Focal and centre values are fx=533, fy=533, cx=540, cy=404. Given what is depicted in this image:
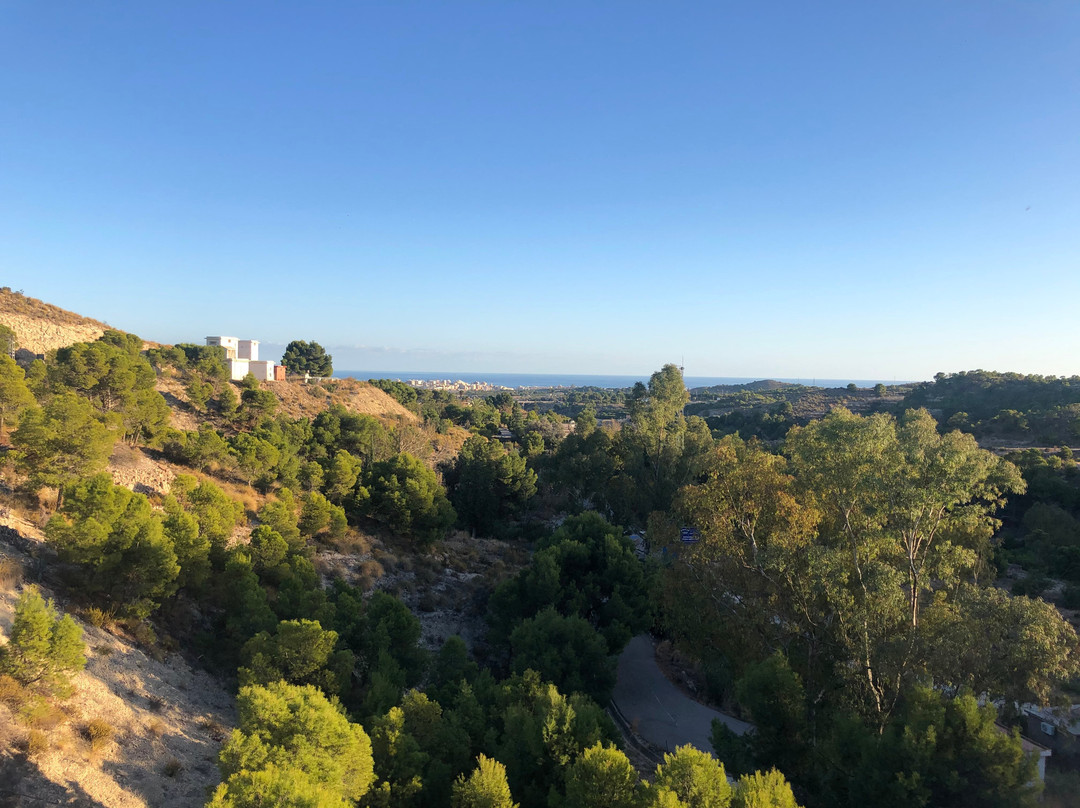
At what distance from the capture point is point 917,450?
9859mm

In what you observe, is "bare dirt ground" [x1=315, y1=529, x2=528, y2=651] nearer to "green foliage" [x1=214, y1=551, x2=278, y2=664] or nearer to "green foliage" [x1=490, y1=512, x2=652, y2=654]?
"green foliage" [x1=490, y1=512, x2=652, y2=654]

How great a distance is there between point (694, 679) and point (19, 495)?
23.6 metres

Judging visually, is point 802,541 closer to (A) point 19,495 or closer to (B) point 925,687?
(B) point 925,687

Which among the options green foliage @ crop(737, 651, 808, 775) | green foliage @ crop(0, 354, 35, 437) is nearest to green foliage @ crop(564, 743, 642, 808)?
green foliage @ crop(737, 651, 808, 775)

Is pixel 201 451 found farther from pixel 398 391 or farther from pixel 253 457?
pixel 398 391

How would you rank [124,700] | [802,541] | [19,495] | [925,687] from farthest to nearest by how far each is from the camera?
[19,495], [802,541], [124,700], [925,687]

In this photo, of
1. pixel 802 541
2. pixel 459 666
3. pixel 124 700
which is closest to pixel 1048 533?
pixel 802 541

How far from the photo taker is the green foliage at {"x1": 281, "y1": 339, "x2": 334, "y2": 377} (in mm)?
62312

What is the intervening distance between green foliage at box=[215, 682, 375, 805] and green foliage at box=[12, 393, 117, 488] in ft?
41.0

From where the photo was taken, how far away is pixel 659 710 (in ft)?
56.9

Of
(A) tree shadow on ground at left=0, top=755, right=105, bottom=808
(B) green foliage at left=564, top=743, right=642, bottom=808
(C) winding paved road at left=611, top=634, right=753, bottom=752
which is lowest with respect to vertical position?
(C) winding paved road at left=611, top=634, right=753, bottom=752

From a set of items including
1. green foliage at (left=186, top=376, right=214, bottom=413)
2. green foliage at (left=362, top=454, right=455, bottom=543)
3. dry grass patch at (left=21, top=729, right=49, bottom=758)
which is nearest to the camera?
dry grass patch at (left=21, top=729, right=49, bottom=758)

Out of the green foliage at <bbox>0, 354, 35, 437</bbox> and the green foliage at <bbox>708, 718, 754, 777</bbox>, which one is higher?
the green foliage at <bbox>0, 354, 35, 437</bbox>

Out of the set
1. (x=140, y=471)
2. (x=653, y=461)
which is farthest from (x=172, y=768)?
(x=653, y=461)
